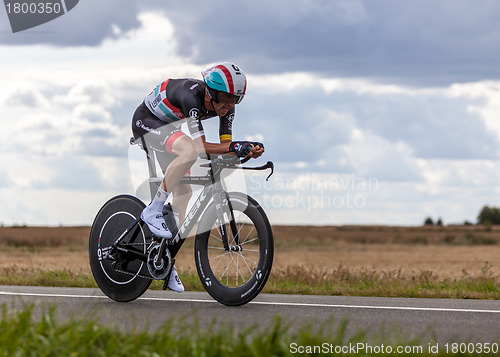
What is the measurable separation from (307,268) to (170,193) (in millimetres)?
4832

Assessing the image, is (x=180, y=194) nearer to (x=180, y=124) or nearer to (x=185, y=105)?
(x=180, y=124)

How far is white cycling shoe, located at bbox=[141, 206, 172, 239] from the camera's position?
7348 mm

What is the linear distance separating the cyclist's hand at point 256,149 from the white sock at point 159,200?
1.18m

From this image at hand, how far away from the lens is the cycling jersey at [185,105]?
7.07m

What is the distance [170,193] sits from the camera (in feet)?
24.8

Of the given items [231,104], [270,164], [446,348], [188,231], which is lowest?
[446,348]

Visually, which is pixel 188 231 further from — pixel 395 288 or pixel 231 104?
pixel 395 288

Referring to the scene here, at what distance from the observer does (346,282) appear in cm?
1075

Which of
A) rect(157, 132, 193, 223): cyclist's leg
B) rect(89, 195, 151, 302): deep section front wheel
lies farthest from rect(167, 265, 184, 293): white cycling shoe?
rect(157, 132, 193, 223): cyclist's leg

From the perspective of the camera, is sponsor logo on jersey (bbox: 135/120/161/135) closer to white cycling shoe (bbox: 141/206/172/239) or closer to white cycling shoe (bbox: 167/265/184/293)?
white cycling shoe (bbox: 141/206/172/239)

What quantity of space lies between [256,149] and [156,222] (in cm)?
140

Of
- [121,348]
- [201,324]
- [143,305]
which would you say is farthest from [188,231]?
[121,348]

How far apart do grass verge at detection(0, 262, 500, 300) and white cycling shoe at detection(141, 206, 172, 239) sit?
8.44 ft

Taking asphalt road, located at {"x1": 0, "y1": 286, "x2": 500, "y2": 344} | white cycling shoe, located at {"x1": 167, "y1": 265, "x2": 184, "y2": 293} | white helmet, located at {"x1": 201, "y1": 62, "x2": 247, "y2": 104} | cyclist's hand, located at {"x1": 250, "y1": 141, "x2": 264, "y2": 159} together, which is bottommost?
asphalt road, located at {"x1": 0, "y1": 286, "x2": 500, "y2": 344}
